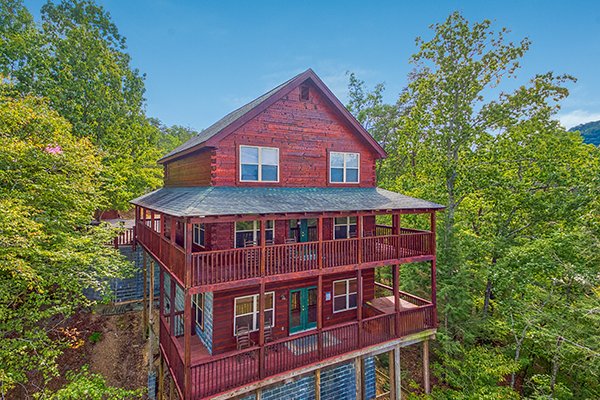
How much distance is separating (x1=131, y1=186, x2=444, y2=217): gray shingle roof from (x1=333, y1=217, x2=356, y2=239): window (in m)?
1.42

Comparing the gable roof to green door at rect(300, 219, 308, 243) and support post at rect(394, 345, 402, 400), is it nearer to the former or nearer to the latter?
green door at rect(300, 219, 308, 243)

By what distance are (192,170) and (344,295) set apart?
9399 millimetres

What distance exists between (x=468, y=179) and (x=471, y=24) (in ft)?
28.7

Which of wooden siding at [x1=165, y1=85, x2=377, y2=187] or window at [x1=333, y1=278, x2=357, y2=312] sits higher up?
wooden siding at [x1=165, y1=85, x2=377, y2=187]

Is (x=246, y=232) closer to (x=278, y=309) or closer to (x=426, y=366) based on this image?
(x=278, y=309)

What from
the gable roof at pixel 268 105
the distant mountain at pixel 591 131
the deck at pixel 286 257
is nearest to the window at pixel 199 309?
the deck at pixel 286 257

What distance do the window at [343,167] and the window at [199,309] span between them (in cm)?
793

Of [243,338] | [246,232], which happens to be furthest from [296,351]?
[246,232]

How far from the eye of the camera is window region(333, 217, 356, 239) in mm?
13766

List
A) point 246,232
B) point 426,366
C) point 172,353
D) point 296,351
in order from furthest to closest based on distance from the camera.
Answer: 1. point 426,366
2. point 246,232
3. point 296,351
4. point 172,353

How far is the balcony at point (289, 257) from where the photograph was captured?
884 centimetres

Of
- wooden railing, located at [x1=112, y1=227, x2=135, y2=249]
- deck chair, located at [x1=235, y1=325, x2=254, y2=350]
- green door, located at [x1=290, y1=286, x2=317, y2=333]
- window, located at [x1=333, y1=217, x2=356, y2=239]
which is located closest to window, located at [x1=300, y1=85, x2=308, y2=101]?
window, located at [x1=333, y1=217, x2=356, y2=239]

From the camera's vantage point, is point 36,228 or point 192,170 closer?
point 36,228

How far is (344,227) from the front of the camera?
1395 centimetres
